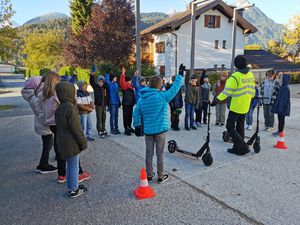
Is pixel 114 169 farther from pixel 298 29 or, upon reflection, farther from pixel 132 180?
pixel 298 29

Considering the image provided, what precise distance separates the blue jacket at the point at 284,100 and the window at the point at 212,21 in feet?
76.3

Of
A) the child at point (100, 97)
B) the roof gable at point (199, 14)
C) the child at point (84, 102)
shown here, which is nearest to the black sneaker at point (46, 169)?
the child at point (84, 102)

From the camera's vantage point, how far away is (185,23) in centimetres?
2686

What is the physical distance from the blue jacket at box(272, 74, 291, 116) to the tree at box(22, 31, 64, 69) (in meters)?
35.6

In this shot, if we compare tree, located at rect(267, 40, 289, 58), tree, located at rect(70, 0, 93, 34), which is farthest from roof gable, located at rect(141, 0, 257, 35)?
tree, located at rect(267, 40, 289, 58)

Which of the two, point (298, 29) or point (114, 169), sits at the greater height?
point (298, 29)

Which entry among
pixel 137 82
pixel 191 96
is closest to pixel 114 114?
pixel 137 82

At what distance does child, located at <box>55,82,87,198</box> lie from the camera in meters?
3.70

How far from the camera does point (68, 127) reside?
374 cm

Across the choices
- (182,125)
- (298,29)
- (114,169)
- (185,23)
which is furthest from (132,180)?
(298,29)

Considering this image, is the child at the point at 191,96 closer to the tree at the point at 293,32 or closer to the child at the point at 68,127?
the child at the point at 68,127

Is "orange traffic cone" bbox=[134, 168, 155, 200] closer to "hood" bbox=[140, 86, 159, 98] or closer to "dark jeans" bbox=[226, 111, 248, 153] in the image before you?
"hood" bbox=[140, 86, 159, 98]

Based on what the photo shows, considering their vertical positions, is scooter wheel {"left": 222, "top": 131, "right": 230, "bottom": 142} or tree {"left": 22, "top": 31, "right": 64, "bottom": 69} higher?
tree {"left": 22, "top": 31, "right": 64, "bottom": 69}

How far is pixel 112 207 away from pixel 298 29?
3915cm
